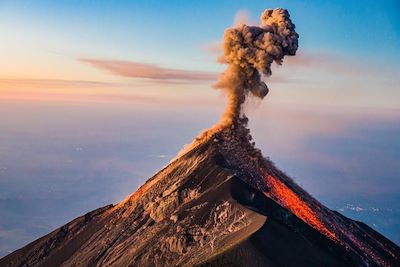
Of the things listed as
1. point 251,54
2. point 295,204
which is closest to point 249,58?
point 251,54

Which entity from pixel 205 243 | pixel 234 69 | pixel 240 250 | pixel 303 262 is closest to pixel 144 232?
pixel 205 243

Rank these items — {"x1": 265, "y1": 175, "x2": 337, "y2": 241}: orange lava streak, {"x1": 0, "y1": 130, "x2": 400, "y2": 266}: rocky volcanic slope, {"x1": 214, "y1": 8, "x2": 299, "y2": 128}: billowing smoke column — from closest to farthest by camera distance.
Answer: {"x1": 0, "y1": 130, "x2": 400, "y2": 266}: rocky volcanic slope < {"x1": 265, "y1": 175, "x2": 337, "y2": 241}: orange lava streak < {"x1": 214, "y1": 8, "x2": 299, "y2": 128}: billowing smoke column

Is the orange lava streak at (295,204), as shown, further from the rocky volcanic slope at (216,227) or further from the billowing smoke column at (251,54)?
the billowing smoke column at (251,54)

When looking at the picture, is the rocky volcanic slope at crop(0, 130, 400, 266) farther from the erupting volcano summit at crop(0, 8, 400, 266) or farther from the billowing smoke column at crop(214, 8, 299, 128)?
the billowing smoke column at crop(214, 8, 299, 128)

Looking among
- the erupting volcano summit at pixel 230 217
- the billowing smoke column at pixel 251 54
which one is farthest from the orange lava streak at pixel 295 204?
the billowing smoke column at pixel 251 54

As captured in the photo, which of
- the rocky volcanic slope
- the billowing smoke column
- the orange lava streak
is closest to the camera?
the rocky volcanic slope

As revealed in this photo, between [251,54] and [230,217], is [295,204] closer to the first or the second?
[230,217]

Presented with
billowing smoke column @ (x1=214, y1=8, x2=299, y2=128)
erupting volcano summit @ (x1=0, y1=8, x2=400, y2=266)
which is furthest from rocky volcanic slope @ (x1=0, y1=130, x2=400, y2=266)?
billowing smoke column @ (x1=214, y1=8, x2=299, y2=128)

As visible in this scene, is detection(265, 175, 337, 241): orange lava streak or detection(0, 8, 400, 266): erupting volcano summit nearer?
detection(0, 8, 400, 266): erupting volcano summit
